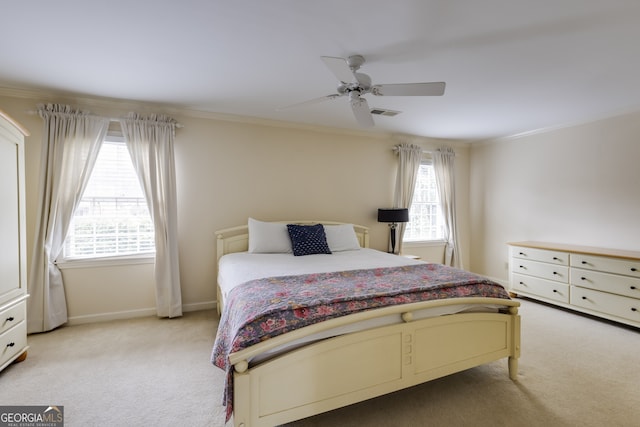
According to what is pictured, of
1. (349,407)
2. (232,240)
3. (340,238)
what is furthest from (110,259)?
(349,407)

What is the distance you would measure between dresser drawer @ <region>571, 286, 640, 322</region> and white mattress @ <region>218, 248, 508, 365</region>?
2067mm

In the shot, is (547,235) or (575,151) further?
(547,235)

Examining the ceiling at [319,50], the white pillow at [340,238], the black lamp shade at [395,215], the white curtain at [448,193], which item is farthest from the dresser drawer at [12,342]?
the white curtain at [448,193]

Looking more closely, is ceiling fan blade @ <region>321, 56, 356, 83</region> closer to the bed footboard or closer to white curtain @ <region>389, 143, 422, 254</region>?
the bed footboard

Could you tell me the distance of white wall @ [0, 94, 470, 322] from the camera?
126 inches

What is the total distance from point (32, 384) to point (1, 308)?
1.94 feet

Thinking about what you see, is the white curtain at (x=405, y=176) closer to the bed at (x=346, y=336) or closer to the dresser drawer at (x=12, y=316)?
the bed at (x=346, y=336)

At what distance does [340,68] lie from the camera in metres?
1.90

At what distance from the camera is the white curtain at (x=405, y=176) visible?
4648 millimetres

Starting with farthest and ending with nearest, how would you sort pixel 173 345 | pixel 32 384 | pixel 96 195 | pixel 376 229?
pixel 376 229 < pixel 96 195 < pixel 173 345 < pixel 32 384

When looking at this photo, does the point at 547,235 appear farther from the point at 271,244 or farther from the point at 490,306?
the point at 271,244

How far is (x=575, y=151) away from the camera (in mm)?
3830

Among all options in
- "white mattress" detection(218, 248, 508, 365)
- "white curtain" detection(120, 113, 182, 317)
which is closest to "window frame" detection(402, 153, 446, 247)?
"white mattress" detection(218, 248, 508, 365)

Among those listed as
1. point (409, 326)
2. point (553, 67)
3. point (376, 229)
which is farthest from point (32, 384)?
point (553, 67)
